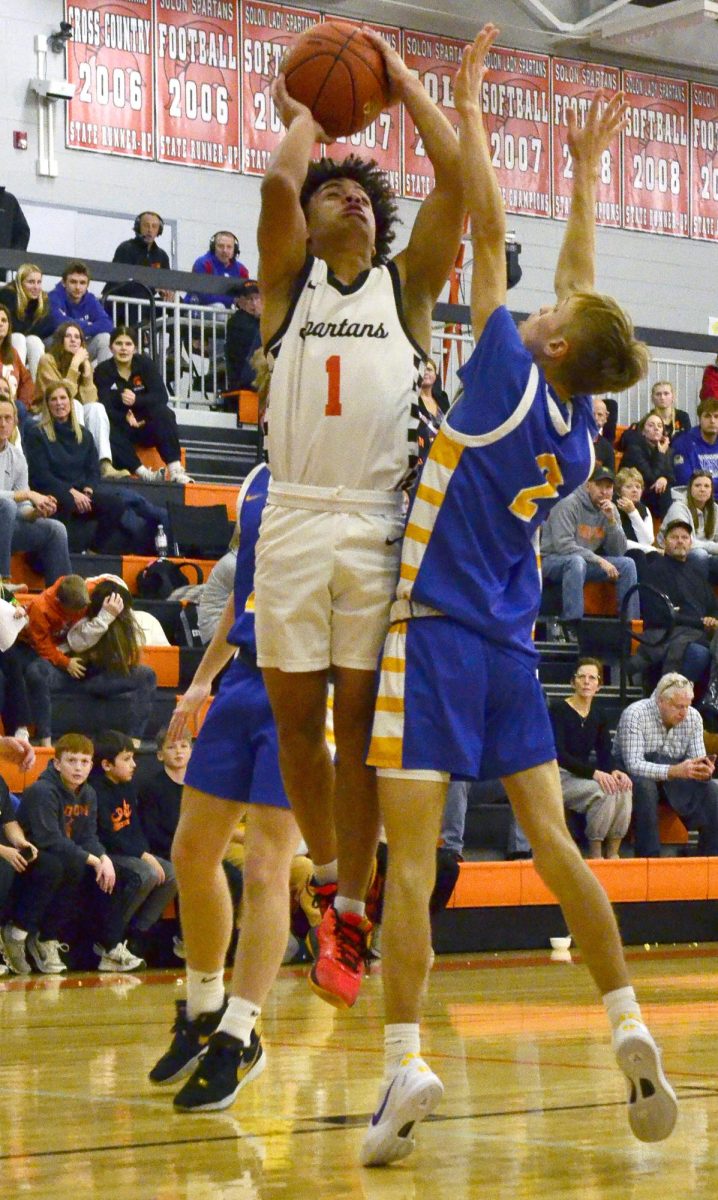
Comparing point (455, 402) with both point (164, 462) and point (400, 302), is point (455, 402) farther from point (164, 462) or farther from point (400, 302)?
point (164, 462)

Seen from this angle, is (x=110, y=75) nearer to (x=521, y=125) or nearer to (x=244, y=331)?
(x=244, y=331)

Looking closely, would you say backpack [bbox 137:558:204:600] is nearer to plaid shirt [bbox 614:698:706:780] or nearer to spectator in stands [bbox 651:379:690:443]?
plaid shirt [bbox 614:698:706:780]

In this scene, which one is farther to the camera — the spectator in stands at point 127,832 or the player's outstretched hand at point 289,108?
the spectator in stands at point 127,832

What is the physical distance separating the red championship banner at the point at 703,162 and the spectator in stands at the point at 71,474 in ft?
36.7

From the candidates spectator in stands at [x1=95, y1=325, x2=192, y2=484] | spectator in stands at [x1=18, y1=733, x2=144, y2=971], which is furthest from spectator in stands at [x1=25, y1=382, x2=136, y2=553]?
spectator in stands at [x1=18, y1=733, x2=144, y2=971]

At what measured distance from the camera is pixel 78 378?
37.1 feet

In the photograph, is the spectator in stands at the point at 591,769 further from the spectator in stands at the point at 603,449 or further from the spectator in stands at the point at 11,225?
the spectator in stands at the point at 11,225

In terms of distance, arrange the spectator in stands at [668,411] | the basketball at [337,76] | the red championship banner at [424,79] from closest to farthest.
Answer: the basketball at [337,76]
the spectator in stands at [668,411]
the red championship banner at [424,79]

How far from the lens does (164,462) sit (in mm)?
12188

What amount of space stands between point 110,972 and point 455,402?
15.6 feet

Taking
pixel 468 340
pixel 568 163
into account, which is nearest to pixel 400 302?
pixel 468 340

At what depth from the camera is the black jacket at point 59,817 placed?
7.68 metres

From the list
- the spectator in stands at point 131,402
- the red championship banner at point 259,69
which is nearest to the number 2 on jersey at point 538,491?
the spectator in stands at point 131,402

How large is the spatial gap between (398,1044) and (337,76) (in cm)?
192
